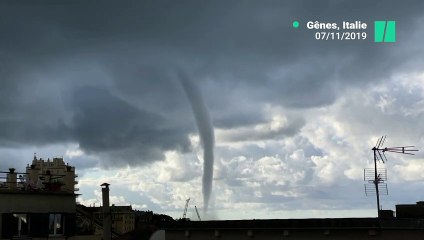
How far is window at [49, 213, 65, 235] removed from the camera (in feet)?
126

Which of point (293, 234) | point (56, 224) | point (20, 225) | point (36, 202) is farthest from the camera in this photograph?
point (56, 224)

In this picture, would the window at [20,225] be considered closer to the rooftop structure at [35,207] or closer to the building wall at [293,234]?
the rooftop structure at [35,207]

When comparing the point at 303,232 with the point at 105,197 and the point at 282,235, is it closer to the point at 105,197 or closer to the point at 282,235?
the point at 282,235

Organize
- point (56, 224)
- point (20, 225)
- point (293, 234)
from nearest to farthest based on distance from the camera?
1. point (293, 234)
2. point (20, 225)
3. point (56, 224)

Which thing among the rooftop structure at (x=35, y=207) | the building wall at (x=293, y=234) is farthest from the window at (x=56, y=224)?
the building wall at (x=293, y=234)

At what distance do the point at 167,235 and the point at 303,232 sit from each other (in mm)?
10480

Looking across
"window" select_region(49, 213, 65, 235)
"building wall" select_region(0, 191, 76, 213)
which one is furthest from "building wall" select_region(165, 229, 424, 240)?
"building wall" select_region(0, 191, 76, 213)

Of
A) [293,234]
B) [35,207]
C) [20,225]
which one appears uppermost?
[35,207]

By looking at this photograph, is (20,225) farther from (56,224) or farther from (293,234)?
(293,234)

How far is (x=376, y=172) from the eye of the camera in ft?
113

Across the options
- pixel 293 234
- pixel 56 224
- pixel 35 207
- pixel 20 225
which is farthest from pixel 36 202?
pixel 293 234

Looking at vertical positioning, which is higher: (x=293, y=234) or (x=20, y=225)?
(x=20, y=225)

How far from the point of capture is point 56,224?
38875 millimetres

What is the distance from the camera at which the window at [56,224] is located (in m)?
38.5
